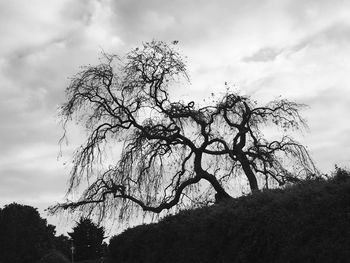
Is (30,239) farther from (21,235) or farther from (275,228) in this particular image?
(275,228)

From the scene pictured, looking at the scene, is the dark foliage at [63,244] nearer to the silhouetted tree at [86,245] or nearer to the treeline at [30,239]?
the treeline at [30,239]

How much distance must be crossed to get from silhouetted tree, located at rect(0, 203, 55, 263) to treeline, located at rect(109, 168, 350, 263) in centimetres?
6626

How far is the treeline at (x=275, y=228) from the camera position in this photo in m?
7.24

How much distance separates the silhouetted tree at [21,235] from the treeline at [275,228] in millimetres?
66257

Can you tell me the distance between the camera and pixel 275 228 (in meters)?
8.12

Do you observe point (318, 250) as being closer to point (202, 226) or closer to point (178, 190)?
point (202, 226)

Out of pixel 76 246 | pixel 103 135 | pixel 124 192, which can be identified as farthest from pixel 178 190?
pixel 76 246

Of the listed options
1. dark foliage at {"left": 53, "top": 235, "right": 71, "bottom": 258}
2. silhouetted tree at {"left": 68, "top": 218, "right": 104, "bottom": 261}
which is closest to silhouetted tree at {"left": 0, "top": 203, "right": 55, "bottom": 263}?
silhouetted tree at {"left": 68, "top": 218, "right": 104, "bottom": 261}

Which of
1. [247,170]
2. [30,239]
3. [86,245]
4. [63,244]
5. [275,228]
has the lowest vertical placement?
[275,228]

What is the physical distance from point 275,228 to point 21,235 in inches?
2807

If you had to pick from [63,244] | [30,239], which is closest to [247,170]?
[30,239]

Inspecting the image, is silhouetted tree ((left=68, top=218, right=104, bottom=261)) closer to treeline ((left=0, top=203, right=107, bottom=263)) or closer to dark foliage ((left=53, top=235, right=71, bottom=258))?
treeline ((left=0, top=203, right=107, bottom=263))

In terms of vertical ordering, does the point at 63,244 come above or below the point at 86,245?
above

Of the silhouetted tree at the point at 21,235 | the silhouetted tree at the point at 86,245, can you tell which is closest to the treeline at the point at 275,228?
the silhouetted tree at the point at 21,235
